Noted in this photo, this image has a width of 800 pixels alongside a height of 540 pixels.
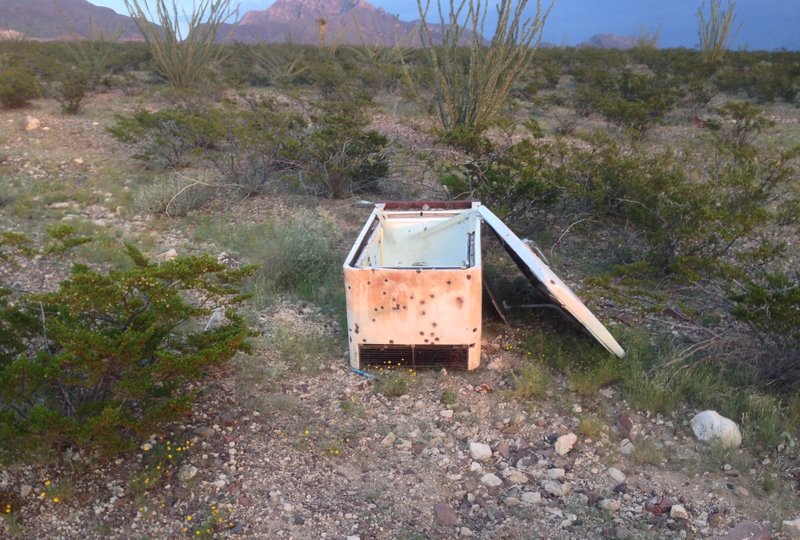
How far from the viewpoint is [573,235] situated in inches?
269

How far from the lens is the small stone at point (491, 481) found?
317 centimetres

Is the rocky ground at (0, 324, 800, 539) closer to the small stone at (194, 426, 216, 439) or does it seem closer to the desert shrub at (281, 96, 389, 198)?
the small stone at (194, 426, 216, 439)

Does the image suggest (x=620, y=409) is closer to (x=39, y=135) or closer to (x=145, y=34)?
(x=39, y=135)

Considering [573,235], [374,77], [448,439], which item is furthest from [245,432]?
[374,77]

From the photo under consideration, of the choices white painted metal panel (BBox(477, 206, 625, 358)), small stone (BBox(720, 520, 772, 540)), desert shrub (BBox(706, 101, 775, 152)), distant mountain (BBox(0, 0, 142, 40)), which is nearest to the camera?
small stone (BBox(720, 520, 772, 540))

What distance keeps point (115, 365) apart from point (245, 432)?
31.5 inches

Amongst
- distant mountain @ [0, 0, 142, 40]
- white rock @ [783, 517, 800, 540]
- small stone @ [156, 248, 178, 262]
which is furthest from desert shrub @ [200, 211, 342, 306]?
distant mountain @ [0, 0, 142, 40]

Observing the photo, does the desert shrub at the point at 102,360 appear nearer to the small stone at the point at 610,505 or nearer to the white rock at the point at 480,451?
the white rock at the point at 480,451

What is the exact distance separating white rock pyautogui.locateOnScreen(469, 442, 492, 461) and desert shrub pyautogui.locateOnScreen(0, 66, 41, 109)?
41.8ft

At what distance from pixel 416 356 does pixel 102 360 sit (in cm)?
185

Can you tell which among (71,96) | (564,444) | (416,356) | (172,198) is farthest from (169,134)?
(564,444)

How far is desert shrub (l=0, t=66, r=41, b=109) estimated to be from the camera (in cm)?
1266

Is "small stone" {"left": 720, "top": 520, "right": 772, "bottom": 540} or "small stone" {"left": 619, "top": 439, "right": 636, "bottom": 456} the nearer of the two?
"small stone" {"left": 720, "top": 520, "right": 772, "bottom": 540}

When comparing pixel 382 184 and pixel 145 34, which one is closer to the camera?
pixel 382 184
